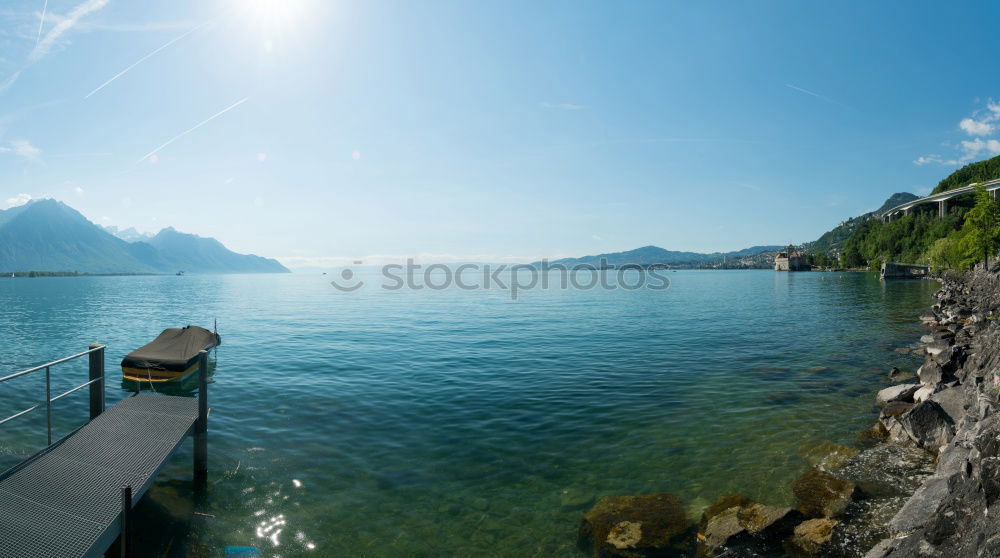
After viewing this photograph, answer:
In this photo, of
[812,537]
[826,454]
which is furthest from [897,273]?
[812,537]

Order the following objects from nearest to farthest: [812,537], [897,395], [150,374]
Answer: [812,537] < [897,395] < [150,374]

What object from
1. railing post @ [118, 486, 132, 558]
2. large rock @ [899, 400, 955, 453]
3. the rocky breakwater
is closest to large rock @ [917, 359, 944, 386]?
the rocky breakwater

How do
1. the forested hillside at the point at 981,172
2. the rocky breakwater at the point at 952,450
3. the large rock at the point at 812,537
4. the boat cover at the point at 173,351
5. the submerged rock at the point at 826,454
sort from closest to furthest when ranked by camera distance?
the rocky breakwater at the point at 952,450 < the large rock at the point at 812,537 < the submerged rock at the point at 826,454 < the boat cover at the point at 173,351 < the forested hillside at the point at 981,172

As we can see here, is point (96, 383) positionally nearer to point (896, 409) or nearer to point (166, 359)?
point (166, 359)

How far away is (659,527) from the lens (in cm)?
1055

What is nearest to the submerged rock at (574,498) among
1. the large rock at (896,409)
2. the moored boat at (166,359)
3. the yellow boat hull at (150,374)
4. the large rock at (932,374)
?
the large rock at (896,409)

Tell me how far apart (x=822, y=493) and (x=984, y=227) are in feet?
278

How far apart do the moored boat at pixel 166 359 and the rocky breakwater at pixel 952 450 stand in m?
29.5

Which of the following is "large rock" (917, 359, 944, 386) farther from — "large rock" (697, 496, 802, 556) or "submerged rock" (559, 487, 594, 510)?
"submerged rock" (559, 487, 594, 510)

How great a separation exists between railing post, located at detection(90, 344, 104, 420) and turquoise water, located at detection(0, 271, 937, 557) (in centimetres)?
276

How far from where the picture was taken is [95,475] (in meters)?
10.5

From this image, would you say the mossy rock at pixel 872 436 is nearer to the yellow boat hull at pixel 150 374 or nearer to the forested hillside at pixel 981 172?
the yellow boat hull at pixel 150 374

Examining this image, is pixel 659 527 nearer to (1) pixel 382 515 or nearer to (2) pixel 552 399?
(1) pixel 382 515

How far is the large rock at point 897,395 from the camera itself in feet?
59.7
